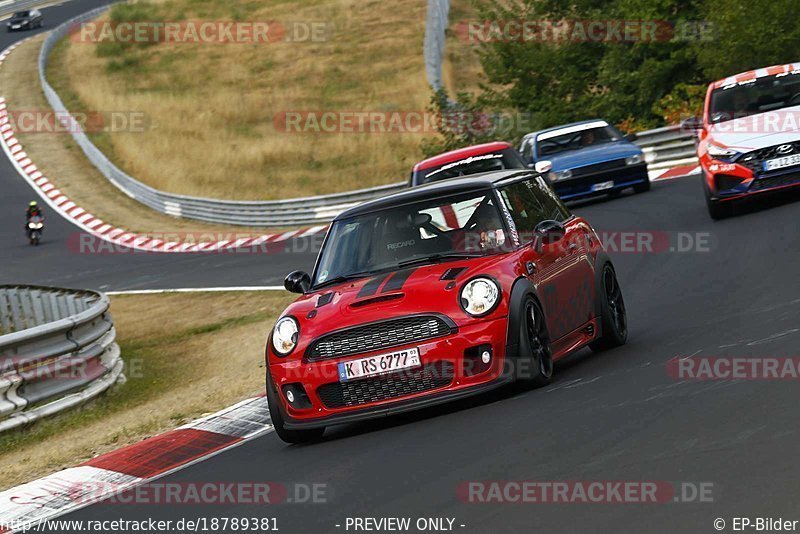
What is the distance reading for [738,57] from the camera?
27.5 meters

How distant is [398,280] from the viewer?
841 centimetres

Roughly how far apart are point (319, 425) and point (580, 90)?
89.5 feet

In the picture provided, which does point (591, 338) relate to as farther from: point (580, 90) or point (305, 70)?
point (305, 70)

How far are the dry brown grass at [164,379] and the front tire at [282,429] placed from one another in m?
1.64

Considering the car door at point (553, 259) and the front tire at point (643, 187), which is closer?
the car door at point (553, 259)

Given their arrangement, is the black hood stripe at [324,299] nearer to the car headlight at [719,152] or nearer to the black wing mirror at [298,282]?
the black wing mirror at [298,282]

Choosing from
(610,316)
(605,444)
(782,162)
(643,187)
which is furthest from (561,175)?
(605,444)

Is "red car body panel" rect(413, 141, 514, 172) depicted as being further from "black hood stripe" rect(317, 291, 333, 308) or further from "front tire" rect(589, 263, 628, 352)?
"black hood stripe" rect(317, 291, 333, 308)

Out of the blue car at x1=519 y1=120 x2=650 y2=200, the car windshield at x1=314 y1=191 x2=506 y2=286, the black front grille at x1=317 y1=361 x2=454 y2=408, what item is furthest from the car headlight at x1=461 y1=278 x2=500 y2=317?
the blue car at x1=519 y1=120 x2=650 y2=200

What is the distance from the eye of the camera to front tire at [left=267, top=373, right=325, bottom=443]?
8.31 meters

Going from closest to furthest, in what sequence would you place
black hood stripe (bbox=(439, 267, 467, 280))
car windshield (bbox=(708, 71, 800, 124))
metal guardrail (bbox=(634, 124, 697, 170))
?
black hood stripe (bbox=(439, 267, 467, 280)), car windshield (bbox=(708, 71, 800, 124)), metal guardrail (bbox=(634, 124, 697, 170))

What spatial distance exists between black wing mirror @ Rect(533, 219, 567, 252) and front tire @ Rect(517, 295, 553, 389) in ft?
2.17

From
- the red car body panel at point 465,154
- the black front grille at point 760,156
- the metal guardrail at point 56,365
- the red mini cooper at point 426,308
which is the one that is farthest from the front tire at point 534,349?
the red car body panel at point 465,154

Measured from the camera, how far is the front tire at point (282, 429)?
27.3ft
